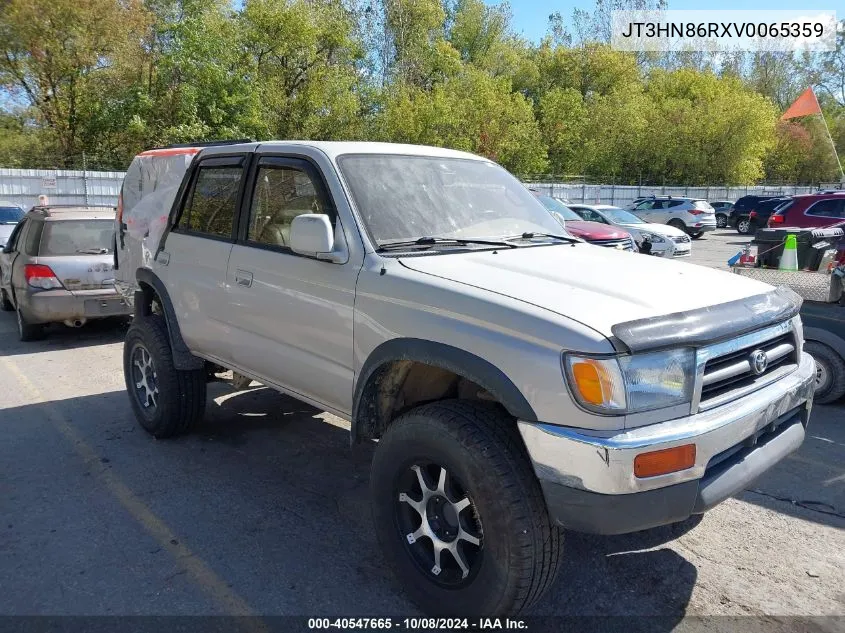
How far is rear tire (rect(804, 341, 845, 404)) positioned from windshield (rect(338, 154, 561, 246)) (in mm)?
3142

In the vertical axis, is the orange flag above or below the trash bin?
above

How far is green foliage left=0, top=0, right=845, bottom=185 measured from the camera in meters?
27.8

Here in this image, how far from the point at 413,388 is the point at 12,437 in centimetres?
372

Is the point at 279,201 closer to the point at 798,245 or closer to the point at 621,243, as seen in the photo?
the point at 798,245

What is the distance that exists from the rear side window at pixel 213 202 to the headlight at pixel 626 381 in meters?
2.65

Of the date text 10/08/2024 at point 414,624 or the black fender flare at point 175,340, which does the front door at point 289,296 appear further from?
the date text 10/08/2024 at point 414,624

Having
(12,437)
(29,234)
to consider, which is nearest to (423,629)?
(12,437)

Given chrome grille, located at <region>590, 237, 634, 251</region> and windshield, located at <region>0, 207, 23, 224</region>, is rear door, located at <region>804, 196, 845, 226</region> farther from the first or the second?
windshield, located at <region>0, 207, 23, 224</region>

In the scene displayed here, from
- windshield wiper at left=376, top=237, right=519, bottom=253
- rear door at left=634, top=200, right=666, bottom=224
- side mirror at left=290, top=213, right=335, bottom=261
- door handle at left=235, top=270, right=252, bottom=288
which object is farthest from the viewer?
rear door at left=634, top=200, right=666, bottom=224

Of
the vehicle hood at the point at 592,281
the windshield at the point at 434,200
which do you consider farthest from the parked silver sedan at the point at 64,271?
the vehicle hood at the point at 592,281

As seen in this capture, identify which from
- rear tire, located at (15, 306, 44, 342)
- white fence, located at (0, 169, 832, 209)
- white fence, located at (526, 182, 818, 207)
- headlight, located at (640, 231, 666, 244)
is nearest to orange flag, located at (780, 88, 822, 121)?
headlight, located at (640, 231, 666, 244)

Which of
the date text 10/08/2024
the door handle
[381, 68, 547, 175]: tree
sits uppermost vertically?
[381, 68, 547, 175]: tree

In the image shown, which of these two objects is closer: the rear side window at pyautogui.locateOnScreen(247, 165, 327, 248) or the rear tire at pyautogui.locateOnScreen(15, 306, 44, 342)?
the rear side window at pyautogui.locateOnScreen(247, 165, 327, 248)

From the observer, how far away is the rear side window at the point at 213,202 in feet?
14.2
